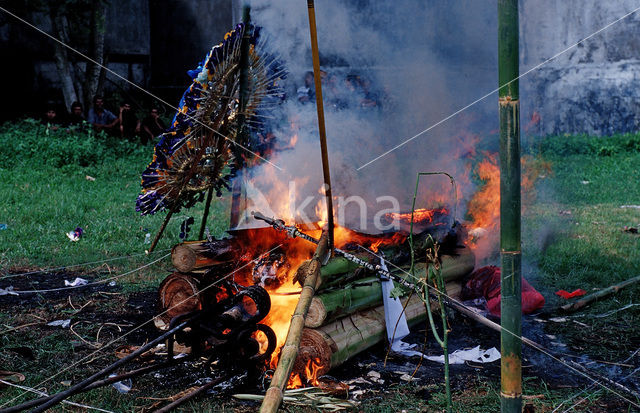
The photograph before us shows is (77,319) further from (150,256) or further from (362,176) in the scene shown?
(362,176)

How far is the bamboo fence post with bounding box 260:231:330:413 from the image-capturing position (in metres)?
2.61

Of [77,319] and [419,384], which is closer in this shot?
[419,384]

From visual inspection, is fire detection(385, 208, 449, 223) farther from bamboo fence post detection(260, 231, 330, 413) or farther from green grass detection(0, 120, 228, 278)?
green grass detection(0, 120, 228, 278)

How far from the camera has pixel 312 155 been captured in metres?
6.15

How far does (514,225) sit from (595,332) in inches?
107

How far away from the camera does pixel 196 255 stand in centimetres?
477

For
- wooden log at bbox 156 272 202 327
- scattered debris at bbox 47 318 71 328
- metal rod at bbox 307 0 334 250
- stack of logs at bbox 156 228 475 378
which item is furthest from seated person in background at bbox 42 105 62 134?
metal rod at bbox 307 0 334 250

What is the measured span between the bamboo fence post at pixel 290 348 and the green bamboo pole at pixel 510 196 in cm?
100

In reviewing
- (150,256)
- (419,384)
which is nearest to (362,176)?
(150,256)

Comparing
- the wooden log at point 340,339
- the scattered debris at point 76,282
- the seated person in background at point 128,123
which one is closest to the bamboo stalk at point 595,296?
the wooden log at point 340,339

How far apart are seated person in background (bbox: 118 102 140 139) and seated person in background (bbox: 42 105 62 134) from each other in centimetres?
127

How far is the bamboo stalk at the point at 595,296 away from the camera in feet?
18.5

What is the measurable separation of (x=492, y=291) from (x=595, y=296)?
0.92 m

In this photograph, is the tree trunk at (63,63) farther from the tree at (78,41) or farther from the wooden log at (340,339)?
the wooden log at (340,339)
